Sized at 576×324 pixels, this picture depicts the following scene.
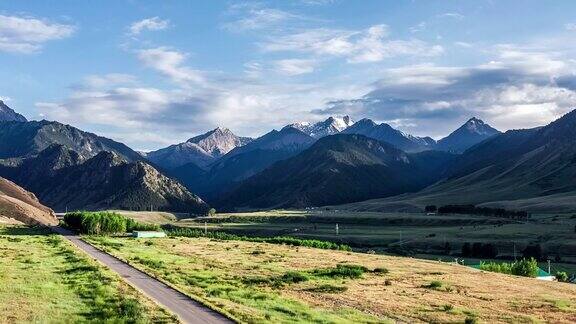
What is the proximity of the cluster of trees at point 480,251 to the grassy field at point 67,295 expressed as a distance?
120m

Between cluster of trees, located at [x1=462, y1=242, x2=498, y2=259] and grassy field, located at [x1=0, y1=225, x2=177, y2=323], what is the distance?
Result: 120m

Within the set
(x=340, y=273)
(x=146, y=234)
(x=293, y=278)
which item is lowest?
(x=340, y=273)

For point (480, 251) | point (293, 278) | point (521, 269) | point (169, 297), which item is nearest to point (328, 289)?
point (293, 278)

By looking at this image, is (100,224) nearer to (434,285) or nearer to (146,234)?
(146,234)

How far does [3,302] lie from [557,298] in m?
65.7

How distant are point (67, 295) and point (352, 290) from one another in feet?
114

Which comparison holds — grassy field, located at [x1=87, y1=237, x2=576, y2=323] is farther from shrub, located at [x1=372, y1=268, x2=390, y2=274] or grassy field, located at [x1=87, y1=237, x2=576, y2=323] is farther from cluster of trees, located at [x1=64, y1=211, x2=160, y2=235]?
cluster of trees, located at [x1=64, y1=211, x2=160, y2=235]

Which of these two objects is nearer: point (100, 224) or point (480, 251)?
point (480, 251)

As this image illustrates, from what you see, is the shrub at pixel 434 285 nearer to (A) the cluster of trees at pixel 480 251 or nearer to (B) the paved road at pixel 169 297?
(B) the paved road at pixel 169 297

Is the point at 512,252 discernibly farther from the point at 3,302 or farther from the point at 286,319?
the point at 3,302

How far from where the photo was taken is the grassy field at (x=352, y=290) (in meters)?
58.2

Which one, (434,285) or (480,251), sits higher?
(434,285)

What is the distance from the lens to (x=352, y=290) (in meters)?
76.3

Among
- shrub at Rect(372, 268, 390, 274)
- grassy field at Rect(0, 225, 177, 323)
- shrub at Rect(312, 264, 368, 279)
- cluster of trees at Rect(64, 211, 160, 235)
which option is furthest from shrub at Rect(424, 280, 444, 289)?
cluster of trees at Rect(64, 211, 160, 235)
